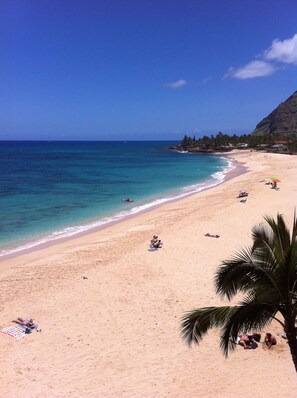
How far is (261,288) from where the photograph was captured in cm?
624

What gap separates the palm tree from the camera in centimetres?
609

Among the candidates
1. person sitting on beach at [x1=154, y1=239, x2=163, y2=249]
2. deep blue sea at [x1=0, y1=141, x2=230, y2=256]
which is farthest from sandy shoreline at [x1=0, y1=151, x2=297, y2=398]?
deep blue sea at [x1=0, y1=141, x2=230, y2=256]

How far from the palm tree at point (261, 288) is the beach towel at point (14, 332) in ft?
21.8

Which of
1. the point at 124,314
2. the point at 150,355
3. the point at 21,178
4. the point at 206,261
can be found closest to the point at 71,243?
the point at 206,261

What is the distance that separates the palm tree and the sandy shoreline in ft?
10.1

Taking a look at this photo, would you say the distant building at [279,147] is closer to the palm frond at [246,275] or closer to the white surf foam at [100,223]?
the white surf foam at [100,223]

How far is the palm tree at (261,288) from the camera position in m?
6.09

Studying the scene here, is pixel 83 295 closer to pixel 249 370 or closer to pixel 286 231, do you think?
pixel 249 370

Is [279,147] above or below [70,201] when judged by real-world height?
above

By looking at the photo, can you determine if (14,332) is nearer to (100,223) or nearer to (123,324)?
(123,324)

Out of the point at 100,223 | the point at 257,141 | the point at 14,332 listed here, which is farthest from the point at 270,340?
the point at 257,141

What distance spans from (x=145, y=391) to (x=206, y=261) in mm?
8762

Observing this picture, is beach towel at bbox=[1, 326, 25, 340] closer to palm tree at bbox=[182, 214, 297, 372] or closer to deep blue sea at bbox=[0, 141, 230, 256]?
A: palm tree at bbox=[182, 214, 297, 372]

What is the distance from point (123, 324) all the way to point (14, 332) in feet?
10.9
